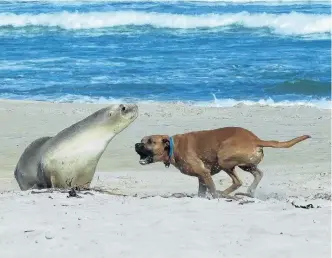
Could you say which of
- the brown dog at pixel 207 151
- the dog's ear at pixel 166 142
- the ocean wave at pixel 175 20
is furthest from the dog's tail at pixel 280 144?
the ocean wave at pixel 175 20

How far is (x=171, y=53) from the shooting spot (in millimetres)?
27188

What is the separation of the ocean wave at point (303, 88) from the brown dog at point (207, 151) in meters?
11.5

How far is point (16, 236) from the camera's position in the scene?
5789 millimetres

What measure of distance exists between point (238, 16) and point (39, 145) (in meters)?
30.9

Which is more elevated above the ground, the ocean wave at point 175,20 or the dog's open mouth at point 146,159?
the dog's open mouth at point 146,159

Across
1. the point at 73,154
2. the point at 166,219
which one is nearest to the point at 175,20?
the point at 73,154

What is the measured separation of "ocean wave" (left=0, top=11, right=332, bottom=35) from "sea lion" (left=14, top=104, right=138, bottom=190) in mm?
26537

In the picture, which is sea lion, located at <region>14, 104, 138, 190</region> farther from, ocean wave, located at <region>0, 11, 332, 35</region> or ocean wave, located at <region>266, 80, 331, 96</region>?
ocean wave, located at <region>0, 11, 332, 35</region>

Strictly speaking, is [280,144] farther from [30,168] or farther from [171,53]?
[171,53]

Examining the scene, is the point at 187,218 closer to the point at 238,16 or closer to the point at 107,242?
the point at 107,242

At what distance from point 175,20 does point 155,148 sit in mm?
31379

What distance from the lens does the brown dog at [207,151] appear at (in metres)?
7.95

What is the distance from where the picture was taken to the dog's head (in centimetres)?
803

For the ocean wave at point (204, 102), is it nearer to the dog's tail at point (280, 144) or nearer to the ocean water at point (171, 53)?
the ocean water at point (171, 53)
